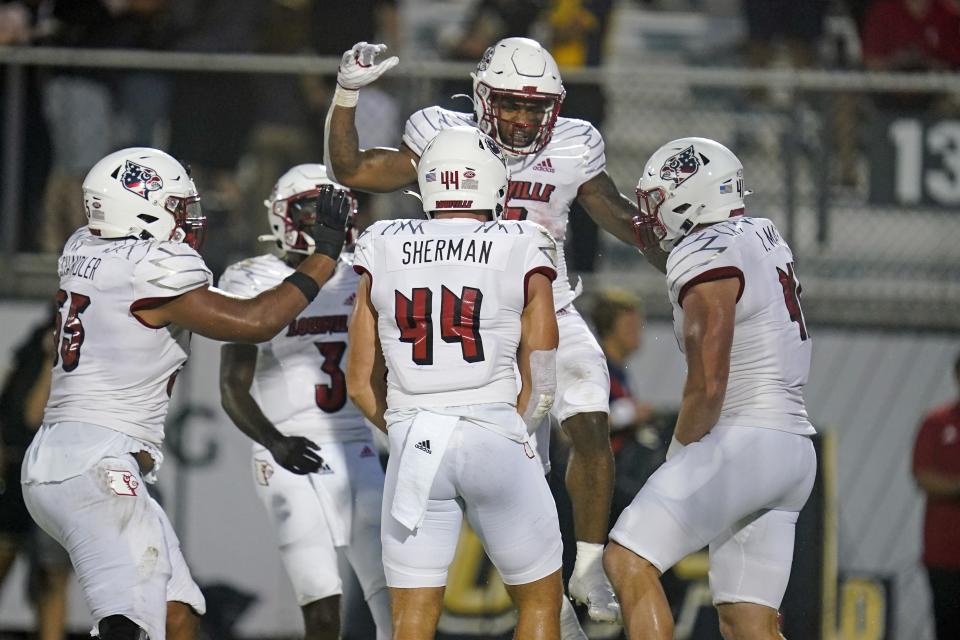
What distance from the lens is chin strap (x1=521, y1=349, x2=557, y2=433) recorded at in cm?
564

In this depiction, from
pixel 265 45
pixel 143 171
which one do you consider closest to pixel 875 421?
pixel 265 45

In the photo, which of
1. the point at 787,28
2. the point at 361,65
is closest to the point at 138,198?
the point at 361,65

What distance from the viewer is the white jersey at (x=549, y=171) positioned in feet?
21.6

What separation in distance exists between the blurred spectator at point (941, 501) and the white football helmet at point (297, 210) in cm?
372

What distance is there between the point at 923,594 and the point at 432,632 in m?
5.08

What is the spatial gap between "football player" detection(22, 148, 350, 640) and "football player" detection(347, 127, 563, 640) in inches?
24.7

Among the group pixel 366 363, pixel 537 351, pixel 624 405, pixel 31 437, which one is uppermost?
pixel 537 351

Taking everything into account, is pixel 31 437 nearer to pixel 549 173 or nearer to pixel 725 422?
pixel 549 173

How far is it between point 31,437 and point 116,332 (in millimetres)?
3405

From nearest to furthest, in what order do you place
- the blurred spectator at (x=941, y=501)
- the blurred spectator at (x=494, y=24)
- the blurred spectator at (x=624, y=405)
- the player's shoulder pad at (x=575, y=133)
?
1. the player's shoulder pad at (x=575, y=133)
2. the blurred spectator at (x=624, y=405)
3. the blurred spectator at (x=941, y=501)
4. the blurred spectator at (x=494, y=24)

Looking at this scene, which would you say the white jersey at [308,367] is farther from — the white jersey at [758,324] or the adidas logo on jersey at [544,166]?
the white jersey at [758,324]

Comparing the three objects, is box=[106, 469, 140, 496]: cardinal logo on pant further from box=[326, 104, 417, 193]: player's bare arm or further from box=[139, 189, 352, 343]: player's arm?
box=[326, 104, 417, 193]: player's bare arm

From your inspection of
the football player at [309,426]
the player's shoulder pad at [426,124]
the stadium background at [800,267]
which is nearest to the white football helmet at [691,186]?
the player's shoulder pad at [426,124]

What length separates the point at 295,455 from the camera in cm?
658
